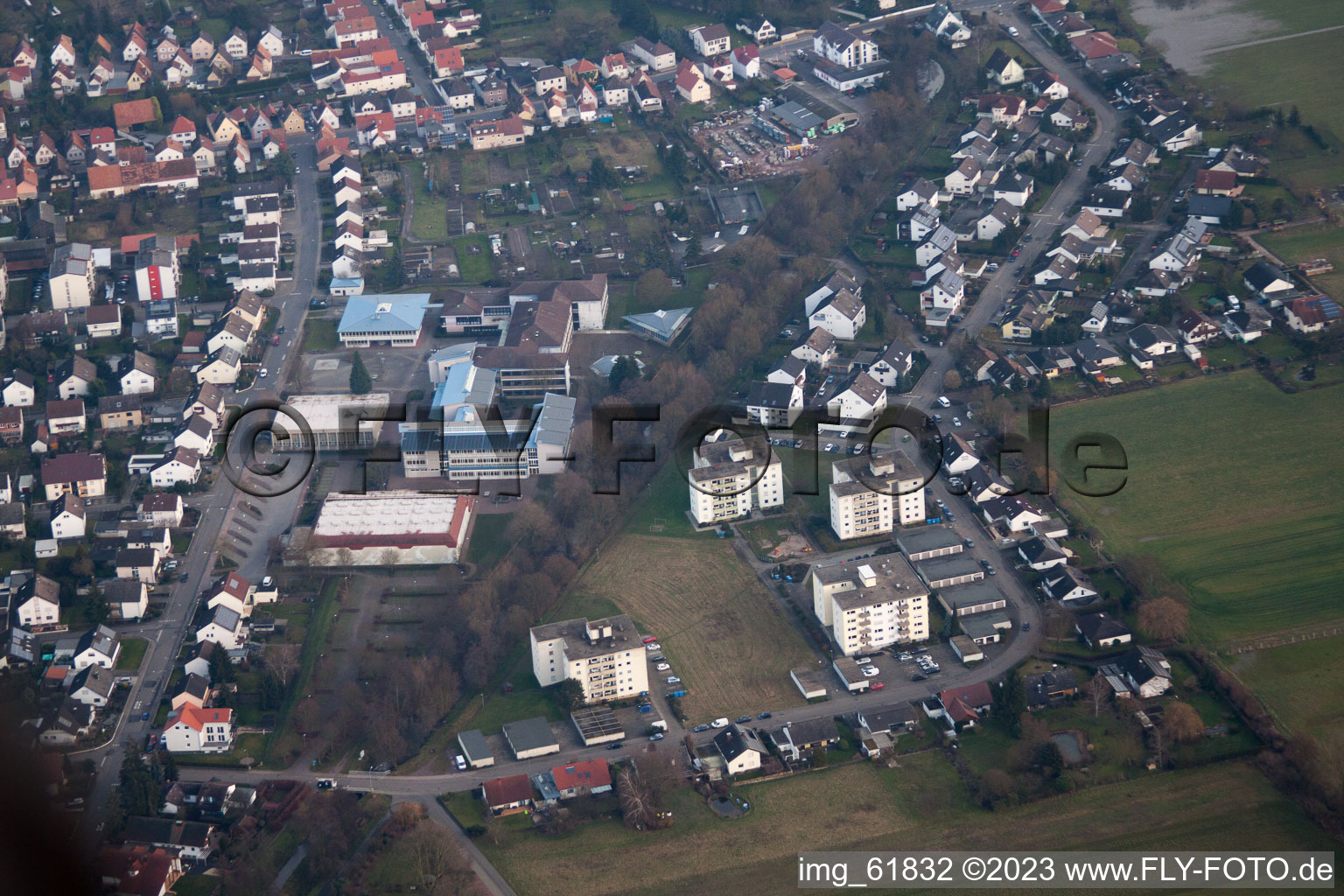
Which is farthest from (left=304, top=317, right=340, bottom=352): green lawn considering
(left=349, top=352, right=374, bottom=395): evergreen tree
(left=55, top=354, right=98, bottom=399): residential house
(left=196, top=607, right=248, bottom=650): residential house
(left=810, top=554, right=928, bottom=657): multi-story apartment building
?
(left=810, top=554, right=928, bottom=657): multi-story apartment building

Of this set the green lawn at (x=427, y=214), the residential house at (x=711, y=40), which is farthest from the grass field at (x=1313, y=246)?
the green lawn at (x=427, y=214)

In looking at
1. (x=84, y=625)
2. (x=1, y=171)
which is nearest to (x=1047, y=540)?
(x=84, y=625)

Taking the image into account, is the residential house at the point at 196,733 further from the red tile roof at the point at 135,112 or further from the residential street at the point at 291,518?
the red tile roof at the point at 135,112

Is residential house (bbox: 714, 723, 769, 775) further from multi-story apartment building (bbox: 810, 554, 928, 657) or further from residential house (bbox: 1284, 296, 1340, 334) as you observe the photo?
residential house (bbox: 1284, 296, 1340, 334)

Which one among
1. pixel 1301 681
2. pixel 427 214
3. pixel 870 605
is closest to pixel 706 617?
pixel 870 605

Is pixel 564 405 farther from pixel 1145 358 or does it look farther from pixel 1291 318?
pixel 1291 318

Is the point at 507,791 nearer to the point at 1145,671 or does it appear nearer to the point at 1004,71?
the point at 1145,671
